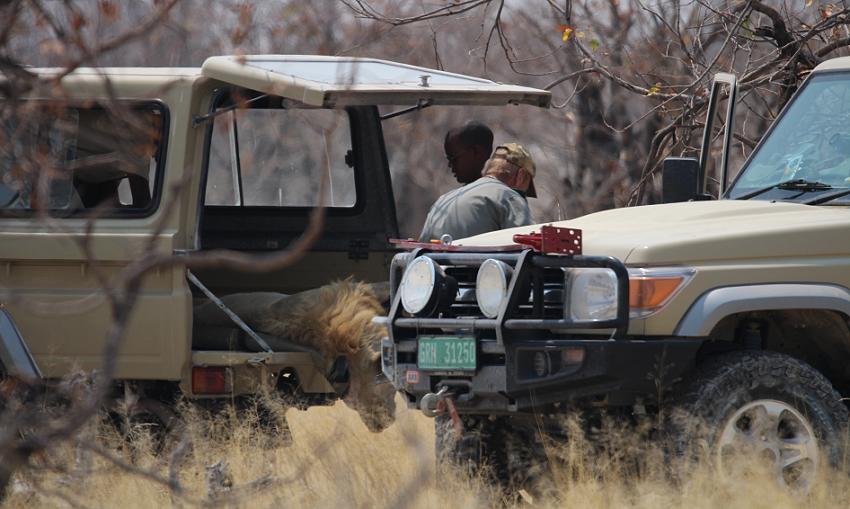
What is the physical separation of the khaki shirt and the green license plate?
5.46ft

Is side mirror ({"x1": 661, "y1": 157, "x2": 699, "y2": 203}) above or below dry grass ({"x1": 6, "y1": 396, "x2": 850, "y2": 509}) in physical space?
above

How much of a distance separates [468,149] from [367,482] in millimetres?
2179

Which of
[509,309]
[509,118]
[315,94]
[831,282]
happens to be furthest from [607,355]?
[509,118]

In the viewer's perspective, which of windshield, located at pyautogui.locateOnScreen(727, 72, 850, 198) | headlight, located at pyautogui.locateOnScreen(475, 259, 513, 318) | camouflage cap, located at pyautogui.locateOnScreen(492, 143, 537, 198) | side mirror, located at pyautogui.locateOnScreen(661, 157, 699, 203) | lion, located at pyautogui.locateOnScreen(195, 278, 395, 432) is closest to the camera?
headlight, located at pyautogui.locateOnScreen(475, 259, 513, 318)

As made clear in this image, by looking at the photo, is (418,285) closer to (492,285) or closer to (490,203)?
(492,285)

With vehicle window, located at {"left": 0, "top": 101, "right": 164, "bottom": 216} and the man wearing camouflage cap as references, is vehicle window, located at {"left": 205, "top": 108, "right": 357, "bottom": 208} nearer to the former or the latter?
vehicle window, located at {"left": 0, "top": 101, "right": 164, "bottom": 216}


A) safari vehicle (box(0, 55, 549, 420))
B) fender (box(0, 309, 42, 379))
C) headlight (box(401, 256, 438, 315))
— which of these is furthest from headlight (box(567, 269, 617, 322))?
fender (box(0, 309, 42, 379))

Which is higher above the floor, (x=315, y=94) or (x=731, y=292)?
(x=315, y=94)

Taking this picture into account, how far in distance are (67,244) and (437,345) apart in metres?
2.18

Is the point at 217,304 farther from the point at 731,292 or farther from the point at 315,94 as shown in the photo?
the point at 731,292

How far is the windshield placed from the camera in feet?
19.7

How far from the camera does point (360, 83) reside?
263 inches

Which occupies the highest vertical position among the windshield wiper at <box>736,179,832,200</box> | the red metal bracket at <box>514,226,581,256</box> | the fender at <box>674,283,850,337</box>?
the windshield wiper at <box>736,179,832,200</box>

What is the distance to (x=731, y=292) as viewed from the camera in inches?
204
